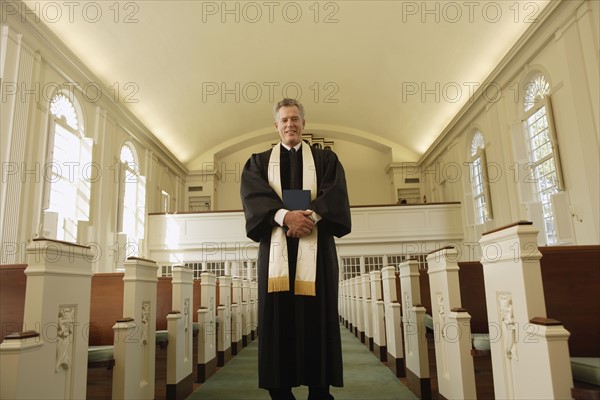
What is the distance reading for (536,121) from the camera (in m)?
8.32

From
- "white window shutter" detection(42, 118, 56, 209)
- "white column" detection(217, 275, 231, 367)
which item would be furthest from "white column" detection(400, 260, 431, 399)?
"white window shutter" detection(42, 118, 56, 209)

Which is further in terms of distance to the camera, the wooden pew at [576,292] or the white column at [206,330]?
the white column at [206,330]

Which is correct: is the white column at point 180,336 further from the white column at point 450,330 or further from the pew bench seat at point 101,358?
the white column at point 450,330

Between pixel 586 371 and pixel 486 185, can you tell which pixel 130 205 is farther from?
pixel 586 371

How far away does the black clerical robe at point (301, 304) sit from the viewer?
203cm

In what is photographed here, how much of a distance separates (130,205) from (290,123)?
1034 centimetres

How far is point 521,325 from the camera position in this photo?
1963 mm

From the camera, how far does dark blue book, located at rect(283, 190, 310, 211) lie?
7.13ft

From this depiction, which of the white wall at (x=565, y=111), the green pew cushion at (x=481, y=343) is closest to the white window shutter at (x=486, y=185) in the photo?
the white wall at (x=565, y=111)

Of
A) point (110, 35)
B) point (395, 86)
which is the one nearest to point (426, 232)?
point (395, 86)

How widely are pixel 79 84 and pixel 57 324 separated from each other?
26.8ft

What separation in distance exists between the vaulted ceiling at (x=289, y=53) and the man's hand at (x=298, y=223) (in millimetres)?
7455

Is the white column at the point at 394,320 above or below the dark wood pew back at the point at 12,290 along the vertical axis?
below

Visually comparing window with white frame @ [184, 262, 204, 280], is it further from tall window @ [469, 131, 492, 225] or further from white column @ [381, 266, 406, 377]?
white column @ [381, 266, 406, 377]
